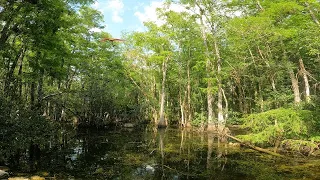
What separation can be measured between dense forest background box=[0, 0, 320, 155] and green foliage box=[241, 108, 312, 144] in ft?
0.16

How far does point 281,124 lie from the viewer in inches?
496

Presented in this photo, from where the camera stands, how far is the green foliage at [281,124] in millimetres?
12281

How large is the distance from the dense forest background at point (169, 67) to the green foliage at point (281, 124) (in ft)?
0.16

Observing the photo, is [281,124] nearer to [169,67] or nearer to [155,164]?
[155,164]

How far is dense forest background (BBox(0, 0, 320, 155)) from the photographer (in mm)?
12234

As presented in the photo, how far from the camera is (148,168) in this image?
10.0 meters

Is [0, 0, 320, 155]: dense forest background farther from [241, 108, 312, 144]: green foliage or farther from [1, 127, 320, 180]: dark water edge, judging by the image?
[1, 127, 320, 180]: dark water edge

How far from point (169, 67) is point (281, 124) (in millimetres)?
21612

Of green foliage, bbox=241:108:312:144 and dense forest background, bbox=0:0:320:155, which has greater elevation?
dense forest background, bbox=0:0:320:155

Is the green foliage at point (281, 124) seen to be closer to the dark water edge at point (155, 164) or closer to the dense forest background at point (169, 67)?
the dense forest background at point (169, 67)

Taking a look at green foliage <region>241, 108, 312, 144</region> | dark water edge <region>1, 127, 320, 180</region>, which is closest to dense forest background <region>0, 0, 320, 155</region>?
green foliage <region>241, 108, 312, 144</region>

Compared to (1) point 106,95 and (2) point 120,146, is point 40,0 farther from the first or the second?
(1) point 106,95

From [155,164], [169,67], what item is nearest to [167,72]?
[169,67]

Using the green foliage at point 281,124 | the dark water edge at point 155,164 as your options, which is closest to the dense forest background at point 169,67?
the green foliage at point 281,124
